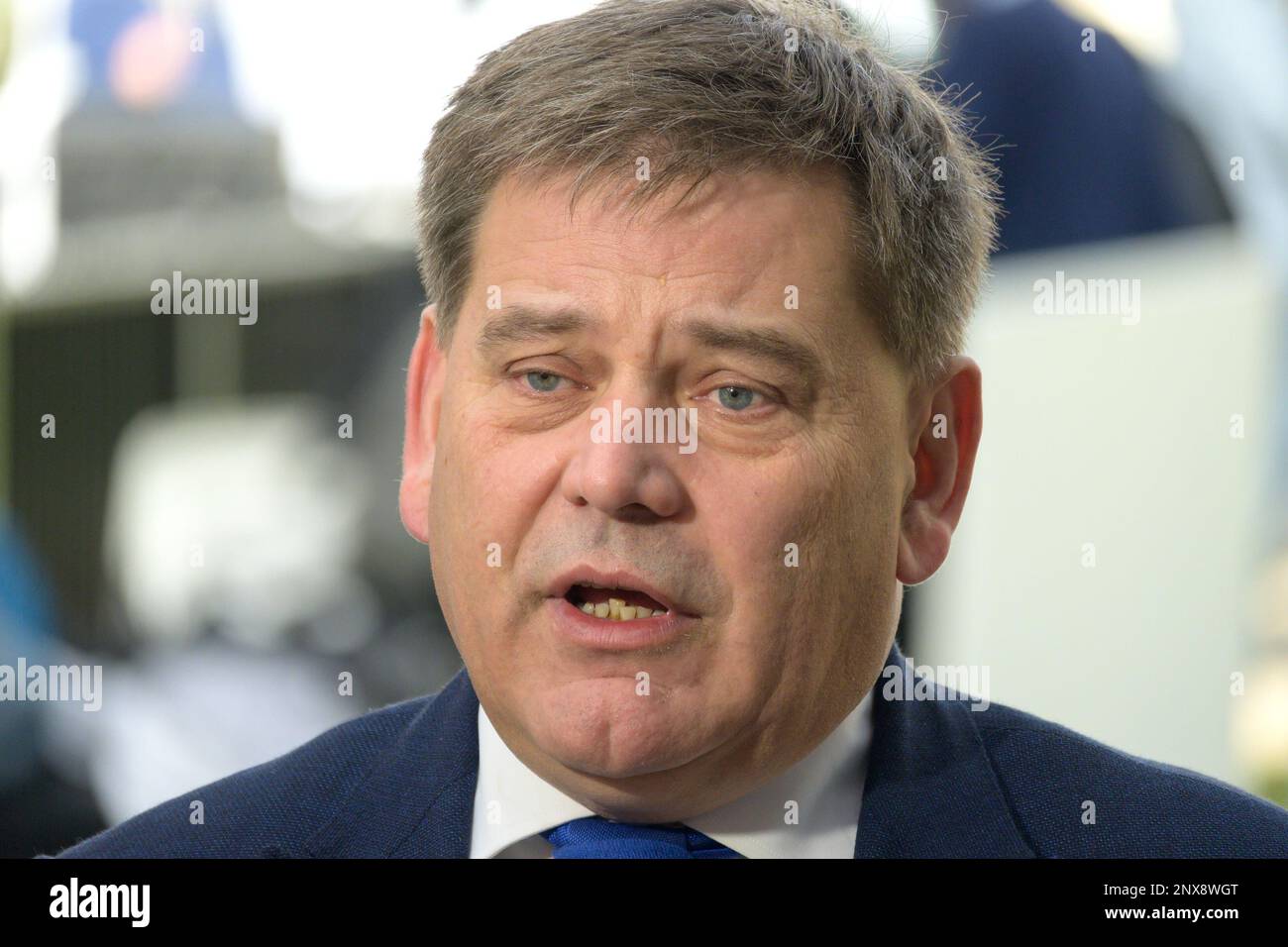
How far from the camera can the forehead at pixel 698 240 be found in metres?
1.73

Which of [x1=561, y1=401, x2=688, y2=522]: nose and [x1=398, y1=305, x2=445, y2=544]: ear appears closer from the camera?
[x1=561, y1=401, x2=688, y2=522]: nose

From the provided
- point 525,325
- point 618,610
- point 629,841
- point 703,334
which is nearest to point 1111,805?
point 629,841

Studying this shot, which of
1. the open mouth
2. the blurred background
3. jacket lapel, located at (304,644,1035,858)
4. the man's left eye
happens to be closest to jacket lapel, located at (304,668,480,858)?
jacket lapel, located at (304,644,1035,858)

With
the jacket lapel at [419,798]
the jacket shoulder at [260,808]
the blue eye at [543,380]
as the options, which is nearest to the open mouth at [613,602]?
the blue eye at [543,380]

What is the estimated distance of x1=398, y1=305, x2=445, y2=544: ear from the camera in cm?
199

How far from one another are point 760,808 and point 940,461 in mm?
528

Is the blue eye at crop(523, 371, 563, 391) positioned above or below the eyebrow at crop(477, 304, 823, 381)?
below

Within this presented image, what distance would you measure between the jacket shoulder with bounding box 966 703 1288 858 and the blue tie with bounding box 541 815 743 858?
415 millimetres

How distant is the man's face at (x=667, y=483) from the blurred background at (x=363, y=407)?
1.80m

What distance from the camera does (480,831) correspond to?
199 centimetres

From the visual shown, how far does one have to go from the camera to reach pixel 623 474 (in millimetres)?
1688

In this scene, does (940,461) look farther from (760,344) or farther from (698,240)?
(698,240)

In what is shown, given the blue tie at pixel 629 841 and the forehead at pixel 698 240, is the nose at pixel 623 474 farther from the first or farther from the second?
the blue tie at pixel 629 841

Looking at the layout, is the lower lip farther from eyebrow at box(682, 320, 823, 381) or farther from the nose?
eyebrow at box(682, 320, 823, 381)
